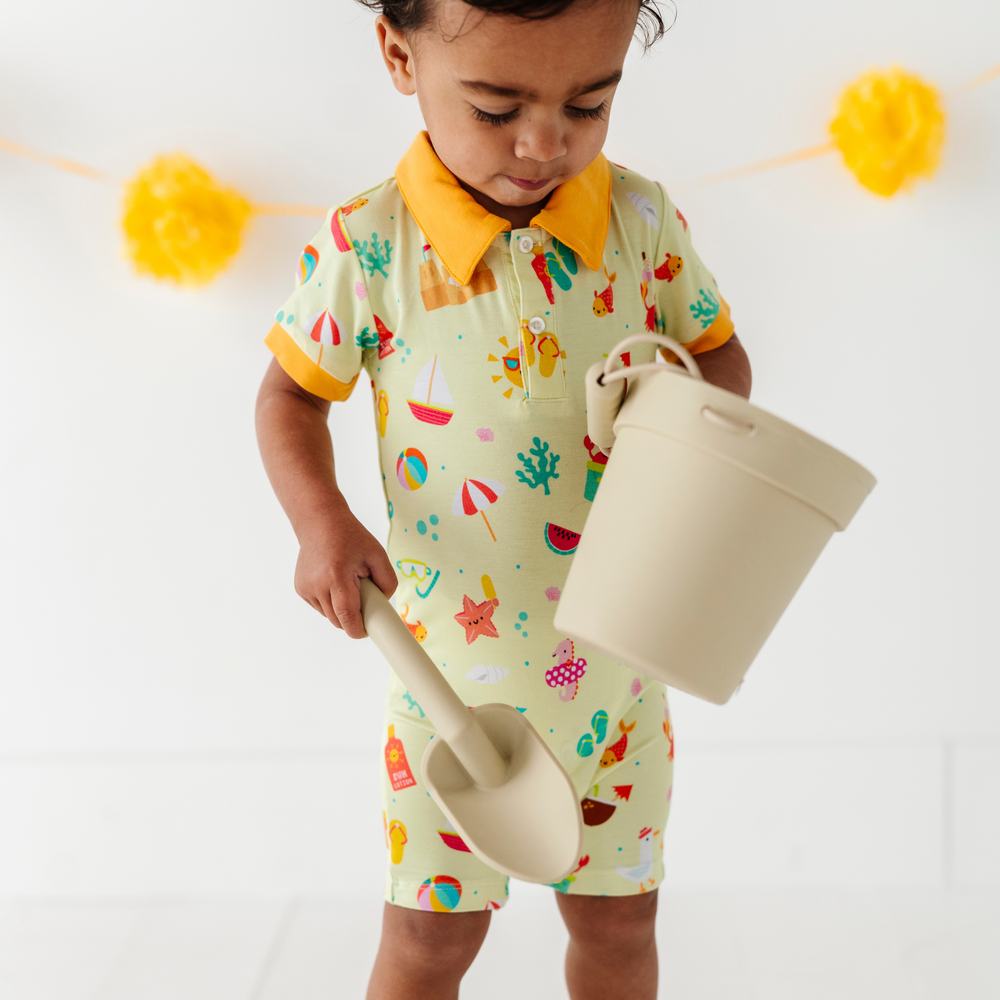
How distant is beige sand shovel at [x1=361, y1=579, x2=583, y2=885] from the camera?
0.59m

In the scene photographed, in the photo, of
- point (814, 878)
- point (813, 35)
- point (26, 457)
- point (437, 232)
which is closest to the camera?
point (437, 232)

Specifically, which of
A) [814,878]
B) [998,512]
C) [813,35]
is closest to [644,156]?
[813,35]

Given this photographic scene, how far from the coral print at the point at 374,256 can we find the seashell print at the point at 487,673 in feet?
0.91

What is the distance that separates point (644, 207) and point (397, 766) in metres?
0.44

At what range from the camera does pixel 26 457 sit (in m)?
1.08

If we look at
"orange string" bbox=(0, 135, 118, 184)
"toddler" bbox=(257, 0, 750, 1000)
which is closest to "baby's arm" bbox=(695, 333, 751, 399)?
"toddler" bbox=(257, 0, 750, 1000)

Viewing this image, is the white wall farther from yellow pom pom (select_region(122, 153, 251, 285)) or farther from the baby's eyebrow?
the baby's eyebrow

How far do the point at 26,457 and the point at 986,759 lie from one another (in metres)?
1.14

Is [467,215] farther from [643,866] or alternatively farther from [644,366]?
[643,866]

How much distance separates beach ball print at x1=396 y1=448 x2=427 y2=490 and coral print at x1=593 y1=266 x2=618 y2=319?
6.1 inches

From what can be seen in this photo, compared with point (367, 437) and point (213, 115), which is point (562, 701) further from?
point (213, 115)

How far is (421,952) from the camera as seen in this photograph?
72 cm

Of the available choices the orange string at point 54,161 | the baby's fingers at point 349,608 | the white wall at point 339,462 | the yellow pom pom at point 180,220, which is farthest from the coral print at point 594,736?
the orange string at point 54,161

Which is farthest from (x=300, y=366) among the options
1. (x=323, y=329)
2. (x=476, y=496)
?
(x=476, y=496)
